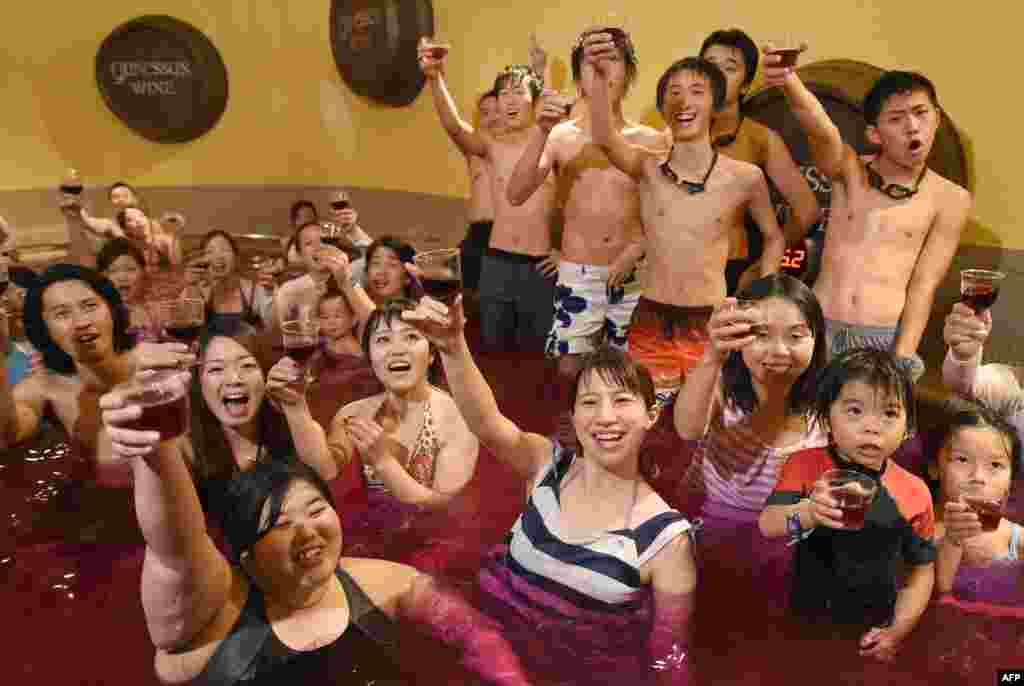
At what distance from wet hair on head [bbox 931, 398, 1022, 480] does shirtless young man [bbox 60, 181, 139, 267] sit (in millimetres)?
4496

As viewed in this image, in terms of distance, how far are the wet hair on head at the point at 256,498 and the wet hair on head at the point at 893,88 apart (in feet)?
7.98

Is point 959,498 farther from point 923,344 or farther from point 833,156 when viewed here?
point 923,344

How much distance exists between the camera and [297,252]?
15.3 ft

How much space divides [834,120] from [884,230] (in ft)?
3.29

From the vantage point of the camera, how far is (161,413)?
4.93 ft

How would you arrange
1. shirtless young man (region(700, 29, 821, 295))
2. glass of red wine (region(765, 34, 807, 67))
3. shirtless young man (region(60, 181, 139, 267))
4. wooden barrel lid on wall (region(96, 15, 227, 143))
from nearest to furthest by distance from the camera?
1. glass of red wine (region(765, 34, 807, 67))
2. shirtless young man (region(700, 29, 821, 295))
3. shirtless young man (region(60, 181, 139, 267))
4. wooden barrel lid on wall (region(96, 15, 227, 143))

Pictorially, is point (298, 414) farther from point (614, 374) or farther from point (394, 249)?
point (394, 249)

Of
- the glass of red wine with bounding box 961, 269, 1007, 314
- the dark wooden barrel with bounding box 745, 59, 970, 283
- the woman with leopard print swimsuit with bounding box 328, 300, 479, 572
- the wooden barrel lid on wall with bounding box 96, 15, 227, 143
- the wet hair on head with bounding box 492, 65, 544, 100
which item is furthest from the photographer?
the wooden barrel lid on wall with bounding box 96, 15, 227, 143

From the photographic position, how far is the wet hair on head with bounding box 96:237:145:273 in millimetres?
4102

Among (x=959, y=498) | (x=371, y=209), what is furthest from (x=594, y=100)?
(x=371, y=209)

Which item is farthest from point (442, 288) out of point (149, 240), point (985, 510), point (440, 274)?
point (149, 240)

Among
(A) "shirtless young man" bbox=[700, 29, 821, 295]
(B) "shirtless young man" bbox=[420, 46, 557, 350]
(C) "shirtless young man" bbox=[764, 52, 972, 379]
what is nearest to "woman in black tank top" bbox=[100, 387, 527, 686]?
(C) "shirtless young man" bbox=[764, 52, 972, 379]

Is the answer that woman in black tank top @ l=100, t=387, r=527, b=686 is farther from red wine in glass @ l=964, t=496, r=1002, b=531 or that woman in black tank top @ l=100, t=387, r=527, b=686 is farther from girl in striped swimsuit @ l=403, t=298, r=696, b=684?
red wine in glass @ l=964, t=496, r=1002, b=531

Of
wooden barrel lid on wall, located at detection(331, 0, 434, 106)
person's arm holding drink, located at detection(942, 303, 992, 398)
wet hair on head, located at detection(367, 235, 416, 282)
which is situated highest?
wooden barrel lid on wall, located at detection(331, 0, 434, 106)
